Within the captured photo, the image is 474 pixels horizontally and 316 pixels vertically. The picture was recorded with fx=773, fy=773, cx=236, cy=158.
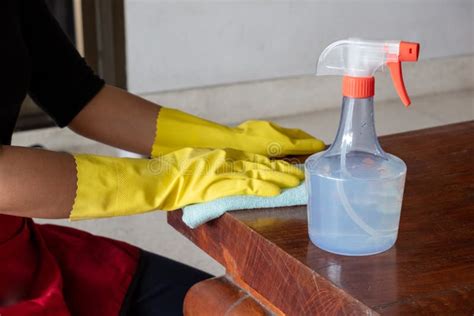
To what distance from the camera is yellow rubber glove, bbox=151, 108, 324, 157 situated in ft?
4.09

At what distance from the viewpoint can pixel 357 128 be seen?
2.98 ft

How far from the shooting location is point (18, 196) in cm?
104

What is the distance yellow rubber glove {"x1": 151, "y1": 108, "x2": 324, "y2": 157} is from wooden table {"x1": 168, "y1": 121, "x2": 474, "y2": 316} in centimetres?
19

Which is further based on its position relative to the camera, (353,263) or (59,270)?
(59,270)

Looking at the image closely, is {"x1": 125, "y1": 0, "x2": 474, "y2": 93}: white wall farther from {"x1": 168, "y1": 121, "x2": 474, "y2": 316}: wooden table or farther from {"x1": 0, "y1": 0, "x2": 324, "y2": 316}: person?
{"x1": 168, "y1": 121, "x2": 474, "y2": 316}: wooden table

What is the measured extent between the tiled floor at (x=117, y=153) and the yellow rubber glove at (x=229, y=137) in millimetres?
1109

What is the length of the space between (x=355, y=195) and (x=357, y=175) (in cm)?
2

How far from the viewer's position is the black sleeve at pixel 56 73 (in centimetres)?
129

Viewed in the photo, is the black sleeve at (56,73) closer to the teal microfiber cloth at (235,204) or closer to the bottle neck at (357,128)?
the teal microfiber cloth at (235,204)

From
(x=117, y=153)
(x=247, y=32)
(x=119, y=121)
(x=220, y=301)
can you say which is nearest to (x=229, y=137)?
(x=119, y=121)

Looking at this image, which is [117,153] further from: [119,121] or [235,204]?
[235,204]

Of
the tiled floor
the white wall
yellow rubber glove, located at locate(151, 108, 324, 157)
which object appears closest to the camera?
yellow rubber glove, located at locate(151, 108, 324, 157)

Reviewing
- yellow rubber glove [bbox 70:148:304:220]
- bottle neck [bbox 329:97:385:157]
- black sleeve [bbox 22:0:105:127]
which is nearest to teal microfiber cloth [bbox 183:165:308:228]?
yellow rubber glove [bbox 70:148:304:220]

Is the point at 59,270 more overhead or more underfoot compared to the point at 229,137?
more underfoot
